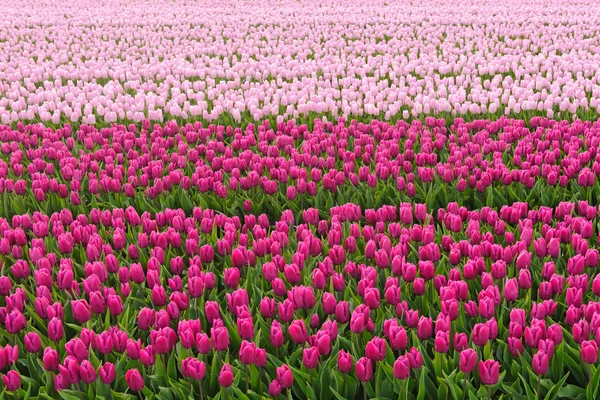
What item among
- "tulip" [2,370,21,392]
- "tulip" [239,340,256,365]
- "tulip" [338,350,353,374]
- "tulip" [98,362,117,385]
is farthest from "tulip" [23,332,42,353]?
"tulip" [338,350,353,374]

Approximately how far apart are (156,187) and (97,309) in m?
2.25

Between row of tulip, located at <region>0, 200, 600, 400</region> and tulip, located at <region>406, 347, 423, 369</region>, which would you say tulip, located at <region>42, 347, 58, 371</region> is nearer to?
row of tulip, located at <region>0, 200, 600, 400</region>

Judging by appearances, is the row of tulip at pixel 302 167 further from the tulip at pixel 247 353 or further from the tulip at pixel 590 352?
the tulip at pixel 590 352

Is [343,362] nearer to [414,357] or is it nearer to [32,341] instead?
[414,357]

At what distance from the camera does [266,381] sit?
3.01 meters

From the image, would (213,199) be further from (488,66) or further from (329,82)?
(488,66)

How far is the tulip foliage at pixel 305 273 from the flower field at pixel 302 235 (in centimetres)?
2

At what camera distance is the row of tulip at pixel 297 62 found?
28.3 ft

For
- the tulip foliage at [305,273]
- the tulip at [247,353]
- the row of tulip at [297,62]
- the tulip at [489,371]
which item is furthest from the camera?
the row of tulip at [297,62]

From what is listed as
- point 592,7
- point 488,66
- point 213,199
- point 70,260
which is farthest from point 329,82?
point 592,7

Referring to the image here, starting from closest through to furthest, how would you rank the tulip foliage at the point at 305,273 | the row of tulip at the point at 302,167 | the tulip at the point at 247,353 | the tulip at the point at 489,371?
the tulip at the point at 489,371 → the tulip at the point at 247,353 → the tulip foliage at the point at 305,273 → the row of tulip at the point at 302,167

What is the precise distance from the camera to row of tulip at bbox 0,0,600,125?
8.62 meters

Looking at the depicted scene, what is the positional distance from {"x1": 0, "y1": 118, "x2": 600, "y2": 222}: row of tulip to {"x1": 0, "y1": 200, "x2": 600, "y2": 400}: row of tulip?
81 centimetres

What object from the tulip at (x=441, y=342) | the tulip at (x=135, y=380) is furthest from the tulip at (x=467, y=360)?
the tulip at (x=135, y=380)
